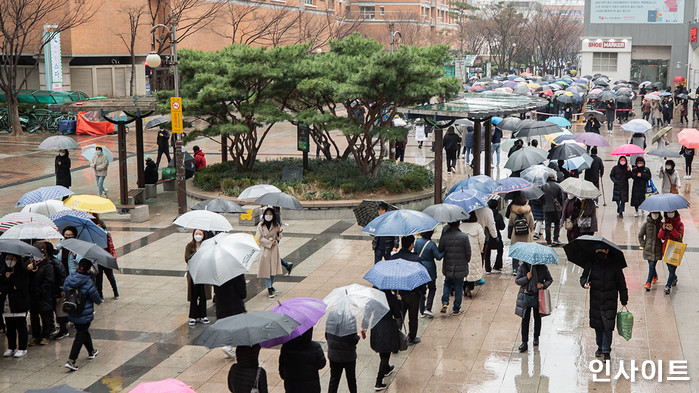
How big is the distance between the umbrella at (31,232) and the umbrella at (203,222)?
1.75 metres

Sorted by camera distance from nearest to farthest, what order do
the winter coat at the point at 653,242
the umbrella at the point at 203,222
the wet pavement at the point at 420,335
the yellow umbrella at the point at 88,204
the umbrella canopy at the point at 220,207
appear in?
the wet pavement at the point at 420,335
the umbrella at the point at 203,222
the winter coat at the point at 653,242
the umbrella canopy at the point at 220,207
the yellow umbrella at the point at 88,204

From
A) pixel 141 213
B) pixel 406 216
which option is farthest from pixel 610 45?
pixel 406 216

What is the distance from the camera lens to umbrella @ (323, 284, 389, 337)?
8234 mm

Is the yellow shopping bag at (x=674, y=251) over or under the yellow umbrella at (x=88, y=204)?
under

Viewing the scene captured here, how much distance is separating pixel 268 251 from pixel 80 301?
3.70 m

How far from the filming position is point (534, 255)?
10.3 metres

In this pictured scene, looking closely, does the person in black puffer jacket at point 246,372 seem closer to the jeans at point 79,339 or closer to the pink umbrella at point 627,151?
the jeans at point 79,339

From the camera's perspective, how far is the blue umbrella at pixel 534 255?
1023 centimetres

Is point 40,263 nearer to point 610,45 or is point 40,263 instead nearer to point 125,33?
point 125,33

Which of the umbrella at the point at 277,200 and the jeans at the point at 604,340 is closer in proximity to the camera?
the jeans at the point at 604,340

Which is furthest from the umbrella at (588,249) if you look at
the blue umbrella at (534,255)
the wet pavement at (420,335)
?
the wet pavement at (420,335)

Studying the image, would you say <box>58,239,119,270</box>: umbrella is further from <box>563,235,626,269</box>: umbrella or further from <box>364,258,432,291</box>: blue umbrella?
<box>563,235,626,269</box>: umbrella

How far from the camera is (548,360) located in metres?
10.4

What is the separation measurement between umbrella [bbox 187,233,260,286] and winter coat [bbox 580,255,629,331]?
4240mm
